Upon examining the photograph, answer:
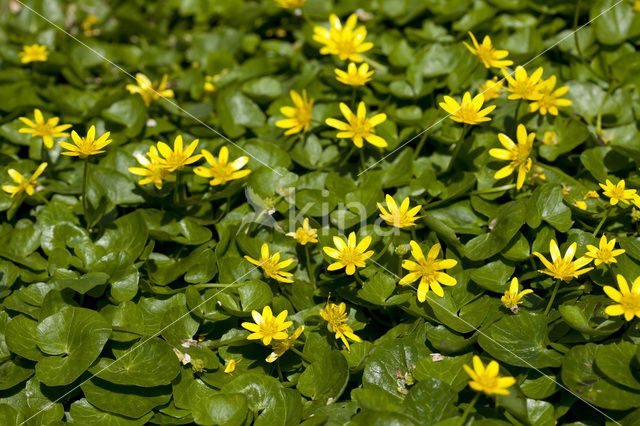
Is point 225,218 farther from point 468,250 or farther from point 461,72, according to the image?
point 461,72

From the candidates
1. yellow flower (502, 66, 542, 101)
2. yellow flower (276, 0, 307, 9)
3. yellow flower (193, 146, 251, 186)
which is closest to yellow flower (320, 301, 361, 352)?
yellow flower (193, 146, 251, 186)

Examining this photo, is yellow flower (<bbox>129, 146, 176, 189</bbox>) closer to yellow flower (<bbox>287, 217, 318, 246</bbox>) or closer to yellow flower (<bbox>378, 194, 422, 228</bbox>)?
yellow flower (<bbox>287, 217, 318, 246</bbox>)

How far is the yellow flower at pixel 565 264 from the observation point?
1.81 metres

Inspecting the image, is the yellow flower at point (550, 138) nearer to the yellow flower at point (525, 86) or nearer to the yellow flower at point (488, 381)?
the yellow flower at point (525, 86)

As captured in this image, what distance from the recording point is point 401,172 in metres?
2.37

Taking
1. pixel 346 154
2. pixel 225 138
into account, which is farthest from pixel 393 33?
pixel 225 138

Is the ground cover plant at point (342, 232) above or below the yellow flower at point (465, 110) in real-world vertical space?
below

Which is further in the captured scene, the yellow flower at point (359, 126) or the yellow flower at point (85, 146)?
the yellow flower at point (359, 126)

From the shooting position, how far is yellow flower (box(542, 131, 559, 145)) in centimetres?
239

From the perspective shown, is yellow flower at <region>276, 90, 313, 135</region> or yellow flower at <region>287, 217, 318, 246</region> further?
yellow flower at <region>276, 90, 313, 135</region>

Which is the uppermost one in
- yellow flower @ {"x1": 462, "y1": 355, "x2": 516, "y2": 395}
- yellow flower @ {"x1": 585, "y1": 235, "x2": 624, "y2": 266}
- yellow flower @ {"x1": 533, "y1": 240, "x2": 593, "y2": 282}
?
yellow flower @ {"x1": 585, "y1": 235, "x2": 624, "y2": 266}

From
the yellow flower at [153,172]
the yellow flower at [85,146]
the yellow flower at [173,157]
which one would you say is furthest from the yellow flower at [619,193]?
the yellow flower at [85,146]

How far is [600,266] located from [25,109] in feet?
8.20

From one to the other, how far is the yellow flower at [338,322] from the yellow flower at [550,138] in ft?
3.71
